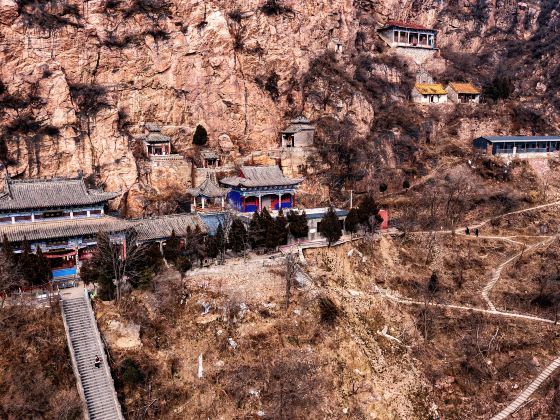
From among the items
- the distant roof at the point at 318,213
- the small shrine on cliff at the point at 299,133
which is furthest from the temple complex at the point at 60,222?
the small shrine on cliff at the point at 299,133

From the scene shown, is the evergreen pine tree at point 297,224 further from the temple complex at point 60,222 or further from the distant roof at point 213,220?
the temple complex at point 60,222

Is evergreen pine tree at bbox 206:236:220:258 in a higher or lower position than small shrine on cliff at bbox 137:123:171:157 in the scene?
lower

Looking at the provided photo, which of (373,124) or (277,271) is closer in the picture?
(277,271)

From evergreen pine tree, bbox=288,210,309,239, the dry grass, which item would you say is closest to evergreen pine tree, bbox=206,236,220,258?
evergreen pine tree, bbox=288,210,309,239

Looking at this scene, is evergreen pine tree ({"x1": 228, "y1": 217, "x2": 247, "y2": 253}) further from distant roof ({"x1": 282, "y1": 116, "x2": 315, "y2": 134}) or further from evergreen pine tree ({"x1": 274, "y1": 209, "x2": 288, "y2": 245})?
distant roof ({"x1": 282, "y1": 116, "x2": 315, "y2": 134})

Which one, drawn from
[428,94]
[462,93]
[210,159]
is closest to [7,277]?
[210,159]

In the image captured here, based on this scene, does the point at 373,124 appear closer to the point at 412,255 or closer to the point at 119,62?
the point at 412,255

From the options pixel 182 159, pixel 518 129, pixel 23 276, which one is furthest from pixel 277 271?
pixel 518 129
